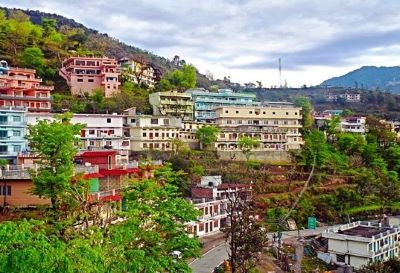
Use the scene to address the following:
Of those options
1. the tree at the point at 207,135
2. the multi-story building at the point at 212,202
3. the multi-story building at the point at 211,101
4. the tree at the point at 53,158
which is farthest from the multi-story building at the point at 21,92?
the tree at the point at 53,158

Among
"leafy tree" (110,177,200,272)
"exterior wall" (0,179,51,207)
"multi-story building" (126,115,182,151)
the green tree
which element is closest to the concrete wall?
"multi-story building" (126,115,182,151)

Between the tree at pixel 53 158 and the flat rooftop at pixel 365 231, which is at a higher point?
the tree at pixel 53 158

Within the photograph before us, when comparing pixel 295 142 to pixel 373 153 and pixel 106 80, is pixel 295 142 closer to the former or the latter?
pixel 373 153

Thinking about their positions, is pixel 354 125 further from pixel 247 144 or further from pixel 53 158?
pixel 53 158

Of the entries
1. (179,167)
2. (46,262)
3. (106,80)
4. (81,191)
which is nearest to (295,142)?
(179,167)

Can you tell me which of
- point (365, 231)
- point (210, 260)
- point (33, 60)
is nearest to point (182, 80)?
point (33, 60)

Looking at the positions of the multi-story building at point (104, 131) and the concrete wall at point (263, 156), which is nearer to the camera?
the multi-story building at point (104, 131)

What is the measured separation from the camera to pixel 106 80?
62.1 metres

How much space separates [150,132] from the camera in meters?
53.1

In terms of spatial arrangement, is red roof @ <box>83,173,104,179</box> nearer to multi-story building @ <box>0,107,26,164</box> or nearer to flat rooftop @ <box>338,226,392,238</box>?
multi-story building @ <box>0,107,26,164</box>

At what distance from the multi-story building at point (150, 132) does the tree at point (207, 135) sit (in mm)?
2563

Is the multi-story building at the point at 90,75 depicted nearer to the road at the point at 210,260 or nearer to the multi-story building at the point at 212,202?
the multi-story building at the point at 212,202

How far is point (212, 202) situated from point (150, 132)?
15763 mm

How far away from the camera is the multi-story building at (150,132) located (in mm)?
52500
